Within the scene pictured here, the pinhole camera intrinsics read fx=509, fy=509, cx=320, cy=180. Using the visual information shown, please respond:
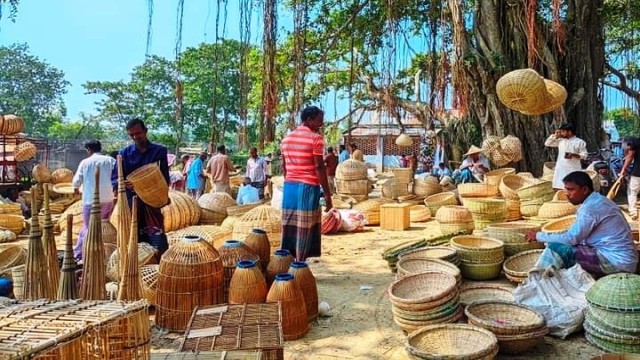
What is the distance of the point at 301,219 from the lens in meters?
4.46

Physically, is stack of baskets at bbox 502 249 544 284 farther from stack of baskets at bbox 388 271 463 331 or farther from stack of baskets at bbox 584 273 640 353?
stack of baskets at bbox 584 273 640 353

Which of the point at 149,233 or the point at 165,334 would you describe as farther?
the point at 149,233

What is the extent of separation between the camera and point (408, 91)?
18250mm

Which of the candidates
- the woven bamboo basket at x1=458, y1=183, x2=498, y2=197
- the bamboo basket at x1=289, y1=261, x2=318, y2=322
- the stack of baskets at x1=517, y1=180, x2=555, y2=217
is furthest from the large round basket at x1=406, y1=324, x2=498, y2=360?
the woven bamboo basket at x1=458, y1=183, x2=498, y2=197

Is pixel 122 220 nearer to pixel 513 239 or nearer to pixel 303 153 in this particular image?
pixel 303 153

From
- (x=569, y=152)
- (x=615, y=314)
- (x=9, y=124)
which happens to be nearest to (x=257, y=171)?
(x=569, y=152)

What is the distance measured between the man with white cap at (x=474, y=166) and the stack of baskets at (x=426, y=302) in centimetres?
669

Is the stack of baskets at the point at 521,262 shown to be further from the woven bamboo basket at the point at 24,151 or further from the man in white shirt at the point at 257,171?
the woven bamboo basket at the point at 24,151

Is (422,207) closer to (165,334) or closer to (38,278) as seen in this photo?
(165,334)

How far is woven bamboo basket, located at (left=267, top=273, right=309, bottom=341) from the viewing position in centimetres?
339

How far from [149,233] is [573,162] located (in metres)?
5.77

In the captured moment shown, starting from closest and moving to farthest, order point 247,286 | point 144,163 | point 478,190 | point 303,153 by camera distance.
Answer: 1. point 247,286
2. point 144,163
3. point 303,153
4. point 478,190

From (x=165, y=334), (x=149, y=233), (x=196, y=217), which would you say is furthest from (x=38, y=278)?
(x=196, y=217)

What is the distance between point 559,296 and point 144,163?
134 inches
